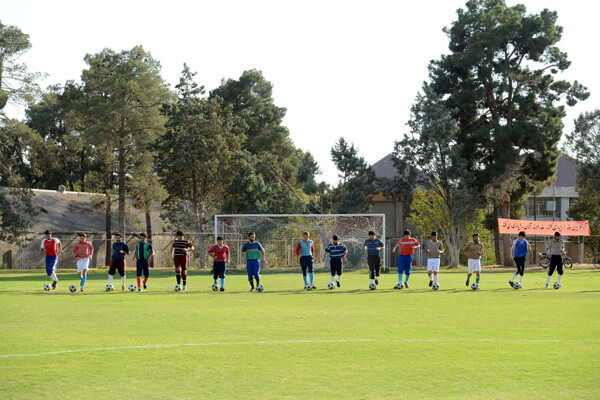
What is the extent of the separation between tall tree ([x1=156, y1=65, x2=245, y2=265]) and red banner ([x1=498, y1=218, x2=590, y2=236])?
19.8 m

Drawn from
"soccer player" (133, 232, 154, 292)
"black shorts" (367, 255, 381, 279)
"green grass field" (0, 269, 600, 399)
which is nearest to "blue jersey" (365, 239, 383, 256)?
"black shorts" (367, 255, 381, 279)

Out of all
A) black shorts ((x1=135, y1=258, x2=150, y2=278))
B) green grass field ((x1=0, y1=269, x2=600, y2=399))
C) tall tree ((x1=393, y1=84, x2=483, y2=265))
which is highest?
tall tree ((x1=393, y1=84, x2=483, y2=265))

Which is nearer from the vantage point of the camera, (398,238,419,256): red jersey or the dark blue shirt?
the dark blue shirt

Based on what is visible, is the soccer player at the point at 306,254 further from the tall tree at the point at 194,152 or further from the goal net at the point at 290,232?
the tall tree at the point at 194,152

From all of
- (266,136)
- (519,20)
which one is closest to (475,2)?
(519,20)

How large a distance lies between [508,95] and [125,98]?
27349mm

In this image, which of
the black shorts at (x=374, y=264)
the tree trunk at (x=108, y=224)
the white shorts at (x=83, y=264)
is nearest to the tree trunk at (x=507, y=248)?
the tree trunk at (x=108, y=224)

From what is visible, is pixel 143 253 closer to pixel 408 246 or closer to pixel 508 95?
pixel 408 246

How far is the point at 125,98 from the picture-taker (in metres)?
51.8

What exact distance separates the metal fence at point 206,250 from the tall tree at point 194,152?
8.45ft

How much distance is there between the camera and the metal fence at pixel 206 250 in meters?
41.8

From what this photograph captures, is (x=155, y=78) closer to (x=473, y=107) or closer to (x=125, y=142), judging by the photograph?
(x=125, y=142)

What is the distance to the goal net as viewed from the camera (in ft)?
137

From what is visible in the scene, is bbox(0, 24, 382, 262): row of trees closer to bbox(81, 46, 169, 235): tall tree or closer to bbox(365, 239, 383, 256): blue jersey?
bbox(81, 46, 169, 235): tall tree
